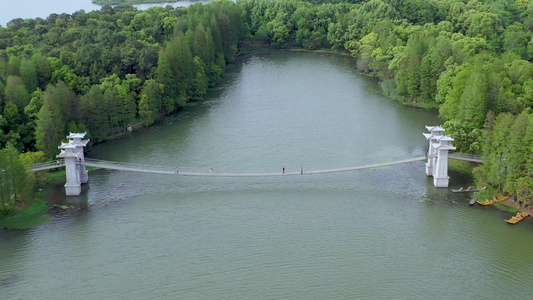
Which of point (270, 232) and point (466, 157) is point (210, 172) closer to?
point (270, 232)

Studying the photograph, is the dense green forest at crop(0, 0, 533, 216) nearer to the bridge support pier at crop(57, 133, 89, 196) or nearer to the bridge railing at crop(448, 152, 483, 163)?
the bridge railing at crop(448, 152, 483, 163)

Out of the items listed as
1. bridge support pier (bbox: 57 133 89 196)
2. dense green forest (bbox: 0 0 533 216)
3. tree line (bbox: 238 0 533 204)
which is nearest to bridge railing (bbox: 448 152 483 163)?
tree line (bbox: 238 0 533 204)

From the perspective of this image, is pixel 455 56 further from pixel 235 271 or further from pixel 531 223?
pixel 235 271

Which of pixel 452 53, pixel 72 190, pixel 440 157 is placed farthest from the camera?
pixel 452 53

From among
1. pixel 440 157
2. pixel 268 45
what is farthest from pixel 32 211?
pixel 268 45

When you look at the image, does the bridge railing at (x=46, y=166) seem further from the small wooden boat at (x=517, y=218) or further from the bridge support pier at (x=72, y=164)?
the small wooden boat at (x=517, y=218)

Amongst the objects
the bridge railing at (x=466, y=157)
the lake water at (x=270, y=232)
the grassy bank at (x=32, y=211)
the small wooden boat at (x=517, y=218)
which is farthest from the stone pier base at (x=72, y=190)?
the small wooden boat at (x=517, y=218)

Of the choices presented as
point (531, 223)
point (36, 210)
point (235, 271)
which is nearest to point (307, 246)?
point (235, 271)
